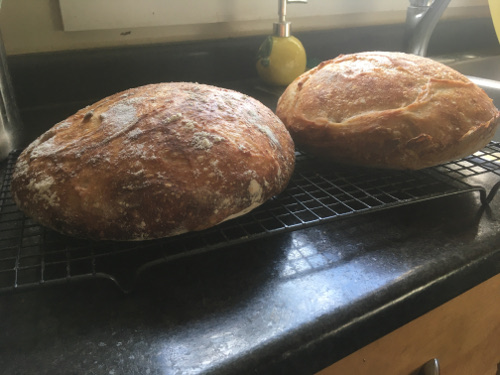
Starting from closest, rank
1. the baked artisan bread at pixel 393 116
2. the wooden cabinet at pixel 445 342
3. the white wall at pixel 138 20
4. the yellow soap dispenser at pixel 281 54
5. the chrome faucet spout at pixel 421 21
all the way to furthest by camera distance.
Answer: the wooden cabinet at pixel 445 342, the baked artisan bread at pixel 393 116, the white wall at pixel 138 20, the yellow soap dispenser at pixel 281 54, the chrome faucet spout at pixel 421 21

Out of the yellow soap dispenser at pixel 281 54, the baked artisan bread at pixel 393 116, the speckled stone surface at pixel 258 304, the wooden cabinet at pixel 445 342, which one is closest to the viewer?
the speckled stone surface at pixel 258 304

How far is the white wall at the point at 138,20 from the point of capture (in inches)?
42.4

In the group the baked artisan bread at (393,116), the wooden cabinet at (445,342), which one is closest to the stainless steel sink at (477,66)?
the baked artisan bread at (393,116)

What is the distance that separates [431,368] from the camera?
0.62m

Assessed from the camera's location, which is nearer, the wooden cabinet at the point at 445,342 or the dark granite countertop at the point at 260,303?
the dark granite countertop at the point at 260,303

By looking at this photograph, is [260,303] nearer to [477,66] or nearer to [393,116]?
[393,116]

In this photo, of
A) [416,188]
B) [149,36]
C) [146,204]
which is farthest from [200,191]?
[149,36]

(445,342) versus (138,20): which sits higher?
(138,20)

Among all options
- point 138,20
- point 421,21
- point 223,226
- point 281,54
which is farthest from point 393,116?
point 421,21

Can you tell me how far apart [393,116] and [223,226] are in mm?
350

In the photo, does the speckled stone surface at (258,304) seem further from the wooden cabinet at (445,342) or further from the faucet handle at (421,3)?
the faucet handle at (421,3)

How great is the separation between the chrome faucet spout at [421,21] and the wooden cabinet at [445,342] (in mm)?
1148

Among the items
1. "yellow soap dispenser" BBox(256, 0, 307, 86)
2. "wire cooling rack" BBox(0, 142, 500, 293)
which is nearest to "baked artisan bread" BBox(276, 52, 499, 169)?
"wire cooling rack" BBox(0, 142, 500, 293)

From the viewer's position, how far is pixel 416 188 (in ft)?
2.34
